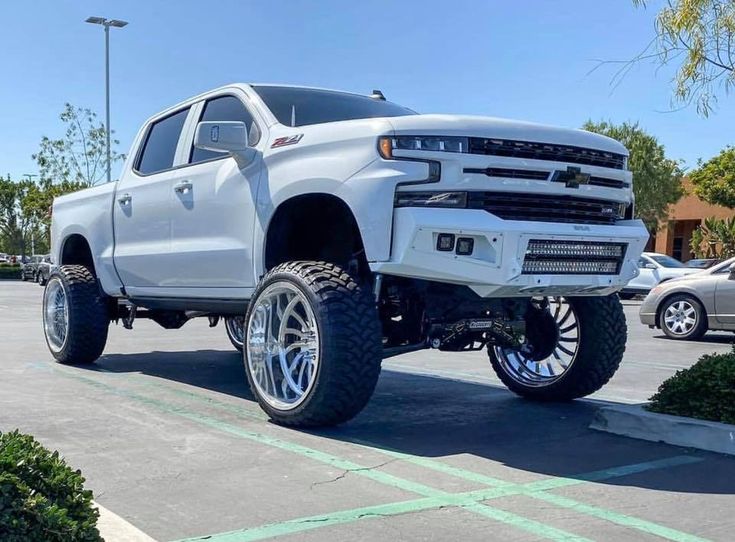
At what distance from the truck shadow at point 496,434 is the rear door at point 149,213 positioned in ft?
3.17

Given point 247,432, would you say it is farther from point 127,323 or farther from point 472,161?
point 127,323

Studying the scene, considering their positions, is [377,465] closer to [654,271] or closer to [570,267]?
[570,267]

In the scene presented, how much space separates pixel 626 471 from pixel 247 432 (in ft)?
7.17

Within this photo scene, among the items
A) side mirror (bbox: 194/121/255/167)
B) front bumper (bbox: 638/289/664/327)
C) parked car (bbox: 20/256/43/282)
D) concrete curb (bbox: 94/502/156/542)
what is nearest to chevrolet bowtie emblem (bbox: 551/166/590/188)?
side mirror (bbox: 194/121/255/167)

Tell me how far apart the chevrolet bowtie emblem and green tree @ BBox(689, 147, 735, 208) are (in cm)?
4180

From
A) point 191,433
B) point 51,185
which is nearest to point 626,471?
point 191,433

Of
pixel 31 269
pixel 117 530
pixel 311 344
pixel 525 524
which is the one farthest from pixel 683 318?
pixel 31 269

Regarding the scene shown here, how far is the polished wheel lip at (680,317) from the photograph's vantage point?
1266cm

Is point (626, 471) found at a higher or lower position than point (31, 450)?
lower

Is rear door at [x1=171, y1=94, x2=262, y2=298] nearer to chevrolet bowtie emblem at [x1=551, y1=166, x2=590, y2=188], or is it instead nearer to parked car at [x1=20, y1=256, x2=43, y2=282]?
chevrolet bowtie emblem at [x1=551, y1=166, x2=590, y2=188]

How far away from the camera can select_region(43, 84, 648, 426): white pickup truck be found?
4703 mm

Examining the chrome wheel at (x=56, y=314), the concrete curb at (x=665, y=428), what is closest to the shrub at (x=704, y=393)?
the concrete curb at (x=665, y=428)

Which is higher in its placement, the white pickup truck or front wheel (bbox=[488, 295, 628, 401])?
the white pickup truck

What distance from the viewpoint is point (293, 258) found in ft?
19.3
